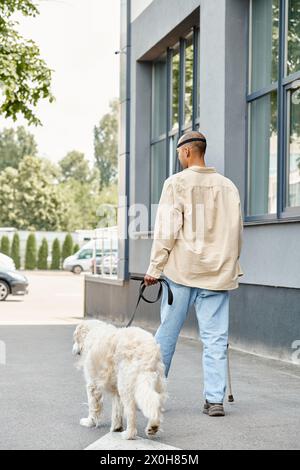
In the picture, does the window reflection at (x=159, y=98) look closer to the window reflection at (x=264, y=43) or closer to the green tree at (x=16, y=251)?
the window reflection at (x=264, y=43)

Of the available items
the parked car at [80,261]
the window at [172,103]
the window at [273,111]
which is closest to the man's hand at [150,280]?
the window at [273,111]

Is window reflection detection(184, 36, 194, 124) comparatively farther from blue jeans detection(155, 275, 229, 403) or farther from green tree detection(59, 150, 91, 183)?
green tree detection(59, 150, 91, 183)

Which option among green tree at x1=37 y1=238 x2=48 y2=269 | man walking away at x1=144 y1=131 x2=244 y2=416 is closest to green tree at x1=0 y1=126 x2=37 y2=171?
green tree at x1=37 y1=238 x2=48 y2=269

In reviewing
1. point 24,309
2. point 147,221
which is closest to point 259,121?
point 147,221

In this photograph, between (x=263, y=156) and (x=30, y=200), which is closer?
(x=263, y=156)

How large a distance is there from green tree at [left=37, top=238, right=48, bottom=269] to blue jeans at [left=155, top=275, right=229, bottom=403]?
50053mm

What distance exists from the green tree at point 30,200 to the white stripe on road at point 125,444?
70.7 m

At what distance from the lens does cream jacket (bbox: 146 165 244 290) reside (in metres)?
6.44

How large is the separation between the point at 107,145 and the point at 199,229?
85786 mm

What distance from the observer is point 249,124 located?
1140 centimetres

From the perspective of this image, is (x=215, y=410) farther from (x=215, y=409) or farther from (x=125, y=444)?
(x=125, y=444)

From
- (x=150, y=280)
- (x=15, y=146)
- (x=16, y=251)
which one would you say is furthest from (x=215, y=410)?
(x=15, y=146)

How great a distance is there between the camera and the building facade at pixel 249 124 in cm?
991
